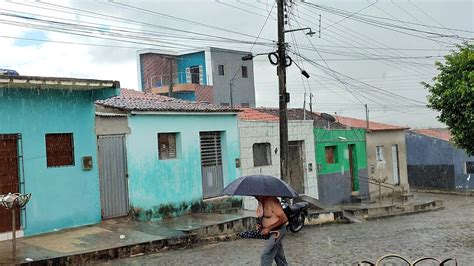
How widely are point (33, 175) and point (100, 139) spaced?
2.33 m

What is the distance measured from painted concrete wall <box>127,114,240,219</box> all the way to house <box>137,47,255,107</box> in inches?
792

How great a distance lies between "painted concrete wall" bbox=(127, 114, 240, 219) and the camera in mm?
15586

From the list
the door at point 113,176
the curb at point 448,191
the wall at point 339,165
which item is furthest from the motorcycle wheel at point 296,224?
the curb at point 448,191

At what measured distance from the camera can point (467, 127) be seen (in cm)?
1491

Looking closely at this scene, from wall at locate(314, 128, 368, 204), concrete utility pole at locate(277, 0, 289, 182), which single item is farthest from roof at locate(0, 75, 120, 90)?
wall at locate(314, 128, 368, 204)

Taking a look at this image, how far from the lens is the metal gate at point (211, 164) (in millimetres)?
18359

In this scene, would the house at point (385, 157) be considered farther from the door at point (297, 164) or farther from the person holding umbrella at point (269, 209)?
the person holding umbrella at point (269, 209)

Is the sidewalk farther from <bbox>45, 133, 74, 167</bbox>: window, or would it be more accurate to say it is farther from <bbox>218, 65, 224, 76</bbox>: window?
<bbox>218, 65, 224, 76</bbox>: window

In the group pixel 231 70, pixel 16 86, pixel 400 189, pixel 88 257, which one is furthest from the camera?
pixel 231 70

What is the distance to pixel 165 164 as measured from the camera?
16.6 metres

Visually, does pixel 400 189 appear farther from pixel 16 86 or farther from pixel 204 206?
pixel 16 86

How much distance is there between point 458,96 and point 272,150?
8245mm

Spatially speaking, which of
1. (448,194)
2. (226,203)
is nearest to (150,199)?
(226,203)

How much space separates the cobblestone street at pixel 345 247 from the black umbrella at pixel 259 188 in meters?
3.20
